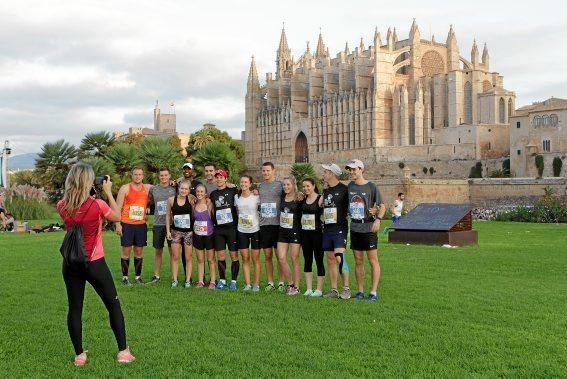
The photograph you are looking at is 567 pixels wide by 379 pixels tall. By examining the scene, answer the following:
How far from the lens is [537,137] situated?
4775 centimetres

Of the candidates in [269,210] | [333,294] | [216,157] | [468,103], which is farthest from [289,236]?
[468,103]

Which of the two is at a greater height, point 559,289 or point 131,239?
point 131,239

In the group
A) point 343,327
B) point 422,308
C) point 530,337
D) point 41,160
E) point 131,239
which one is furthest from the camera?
point 41,160

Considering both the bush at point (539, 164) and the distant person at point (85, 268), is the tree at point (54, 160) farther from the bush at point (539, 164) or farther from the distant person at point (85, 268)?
the bush at point (539, 164)

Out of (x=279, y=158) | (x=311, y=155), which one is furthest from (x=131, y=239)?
(x=279, y=158)

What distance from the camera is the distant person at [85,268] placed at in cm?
514

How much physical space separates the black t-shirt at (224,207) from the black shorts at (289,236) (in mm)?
733

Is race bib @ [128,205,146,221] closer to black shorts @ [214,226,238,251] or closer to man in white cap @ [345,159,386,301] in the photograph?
black shorts @ [214,226,238,251]

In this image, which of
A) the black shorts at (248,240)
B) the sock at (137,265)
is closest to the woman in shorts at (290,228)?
the black shorts at (248,240)

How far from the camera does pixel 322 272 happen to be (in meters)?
8.12

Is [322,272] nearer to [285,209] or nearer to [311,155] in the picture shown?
[285,209]

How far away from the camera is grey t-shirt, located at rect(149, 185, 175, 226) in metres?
9.16

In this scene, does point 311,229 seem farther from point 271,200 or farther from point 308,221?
point 271,200

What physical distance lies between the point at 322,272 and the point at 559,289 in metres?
2.93
